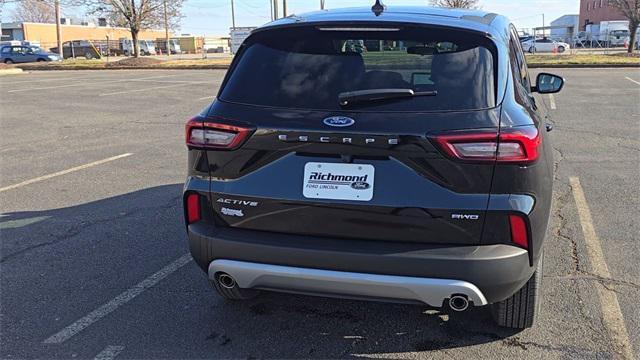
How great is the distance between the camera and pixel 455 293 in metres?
2.66

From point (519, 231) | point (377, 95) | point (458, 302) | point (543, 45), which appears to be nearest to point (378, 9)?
point (377, 95)

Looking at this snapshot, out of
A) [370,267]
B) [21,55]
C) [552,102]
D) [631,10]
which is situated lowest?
[552,102]

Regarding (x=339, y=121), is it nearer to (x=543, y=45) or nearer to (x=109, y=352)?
(x=109, y=352)

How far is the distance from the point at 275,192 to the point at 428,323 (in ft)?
4.36

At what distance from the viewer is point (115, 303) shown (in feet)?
12.3

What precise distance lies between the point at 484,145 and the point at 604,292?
1862 millimetres

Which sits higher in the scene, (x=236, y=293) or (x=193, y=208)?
(x=193, y=208)

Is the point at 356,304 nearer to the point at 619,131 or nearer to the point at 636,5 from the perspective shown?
the point at 619,131

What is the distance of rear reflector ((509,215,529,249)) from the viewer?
2662 mm

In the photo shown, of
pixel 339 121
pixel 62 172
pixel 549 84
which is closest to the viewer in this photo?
pixel 339 121

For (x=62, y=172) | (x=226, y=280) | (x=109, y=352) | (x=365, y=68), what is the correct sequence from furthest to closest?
(x=62, y=172) → (x=109, y=352) → (x=226, y=280) → (x=365, y=68)

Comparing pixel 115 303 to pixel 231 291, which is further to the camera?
pixel 115 303

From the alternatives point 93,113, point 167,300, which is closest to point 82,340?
point 167,300

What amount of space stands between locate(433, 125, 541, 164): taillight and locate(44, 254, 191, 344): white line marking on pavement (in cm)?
238
